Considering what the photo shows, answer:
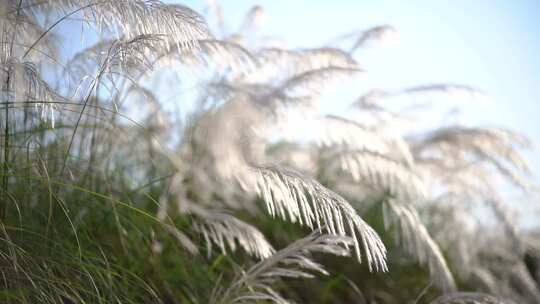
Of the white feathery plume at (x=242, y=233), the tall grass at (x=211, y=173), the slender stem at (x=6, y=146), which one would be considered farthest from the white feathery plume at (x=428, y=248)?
the slender stem at (x=6, y=146)

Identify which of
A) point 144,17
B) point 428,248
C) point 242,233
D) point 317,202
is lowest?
point 428,248

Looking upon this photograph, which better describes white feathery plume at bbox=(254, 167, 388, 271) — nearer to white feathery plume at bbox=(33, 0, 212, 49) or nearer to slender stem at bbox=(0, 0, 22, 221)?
white feathery plume at bbox=(33, 0, 212, 49)

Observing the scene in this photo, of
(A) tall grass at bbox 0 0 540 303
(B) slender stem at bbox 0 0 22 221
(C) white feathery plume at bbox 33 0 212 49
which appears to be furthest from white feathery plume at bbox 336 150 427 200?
(B) slender stem at bbox 0 0 22 221

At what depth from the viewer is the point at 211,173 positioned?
2383 millimetres

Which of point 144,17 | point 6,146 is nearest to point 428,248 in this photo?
point 144,17

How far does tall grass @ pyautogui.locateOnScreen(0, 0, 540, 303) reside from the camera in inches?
51.9

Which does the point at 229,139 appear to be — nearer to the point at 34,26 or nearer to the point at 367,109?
the point at 34,26

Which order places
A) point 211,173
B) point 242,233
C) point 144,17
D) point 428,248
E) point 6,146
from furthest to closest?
point 211,173 < point 428,248 < point 242,233 < point 6,146 < point 144,17

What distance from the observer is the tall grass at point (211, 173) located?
4.33ft

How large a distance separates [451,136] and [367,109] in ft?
1.82

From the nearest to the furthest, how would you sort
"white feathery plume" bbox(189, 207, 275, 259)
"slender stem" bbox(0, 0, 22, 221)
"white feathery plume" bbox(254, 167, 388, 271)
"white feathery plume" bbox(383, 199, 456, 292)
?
"white feathery plume" bbox(254, 167, 388, 271) < "slender stem" bbox(0, 0, 22, 221) < "white feathery plume" bbox(189, 207, 275, 259) < "white feathery plume" bbox(383, 199, 456, 292)

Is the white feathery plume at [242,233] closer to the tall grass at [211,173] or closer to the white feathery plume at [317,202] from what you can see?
the tall grass at [211,173]

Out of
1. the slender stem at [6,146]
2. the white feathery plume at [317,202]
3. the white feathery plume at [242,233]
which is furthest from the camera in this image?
the white feathery plume at [242,233]

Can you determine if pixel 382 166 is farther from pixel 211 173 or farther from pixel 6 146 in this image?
pixel 6 146
